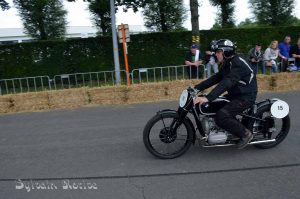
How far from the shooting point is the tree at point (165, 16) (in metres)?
23.1

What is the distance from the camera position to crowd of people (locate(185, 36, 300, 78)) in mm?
12852

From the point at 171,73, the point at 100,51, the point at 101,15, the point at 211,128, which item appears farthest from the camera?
the point at 101,15

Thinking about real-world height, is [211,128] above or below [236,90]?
below

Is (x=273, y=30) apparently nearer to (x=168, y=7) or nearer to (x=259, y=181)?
(x=168, y=7)

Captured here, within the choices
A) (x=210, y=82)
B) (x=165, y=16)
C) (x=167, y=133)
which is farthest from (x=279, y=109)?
(x=165, y=16)

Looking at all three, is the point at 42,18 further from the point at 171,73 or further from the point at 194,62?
the point at 194,62

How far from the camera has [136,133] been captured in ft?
24.4

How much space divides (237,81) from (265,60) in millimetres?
8808

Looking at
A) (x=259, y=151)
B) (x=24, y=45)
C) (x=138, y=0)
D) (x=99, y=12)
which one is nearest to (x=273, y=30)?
(x=138, y=0)

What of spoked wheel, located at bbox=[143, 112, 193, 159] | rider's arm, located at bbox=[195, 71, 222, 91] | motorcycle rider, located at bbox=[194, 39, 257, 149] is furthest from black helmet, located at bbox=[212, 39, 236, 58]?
spoked wheel, located at bbox=[143, 112, 193, 159]

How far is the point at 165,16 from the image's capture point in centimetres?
2338

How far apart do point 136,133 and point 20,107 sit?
5.02m

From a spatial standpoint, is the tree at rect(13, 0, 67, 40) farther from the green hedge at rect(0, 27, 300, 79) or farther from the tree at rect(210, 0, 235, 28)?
the tree at rect(210, 0, 235, 28)

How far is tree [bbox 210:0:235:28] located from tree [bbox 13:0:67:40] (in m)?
10.3
